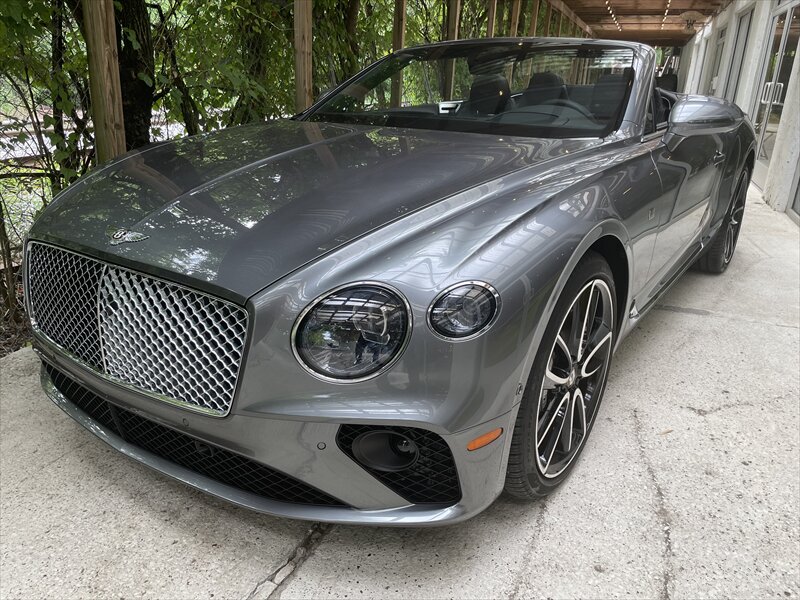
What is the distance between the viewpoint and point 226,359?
140cm

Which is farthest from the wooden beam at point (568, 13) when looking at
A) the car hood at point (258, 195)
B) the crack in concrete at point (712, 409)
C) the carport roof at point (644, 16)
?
the car hood at point (258, 195)

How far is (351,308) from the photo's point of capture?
1.34 m

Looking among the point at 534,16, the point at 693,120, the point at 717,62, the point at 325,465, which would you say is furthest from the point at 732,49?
the point at 325,465

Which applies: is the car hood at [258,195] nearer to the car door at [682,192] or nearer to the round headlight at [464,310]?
the round headlight at [464,310]

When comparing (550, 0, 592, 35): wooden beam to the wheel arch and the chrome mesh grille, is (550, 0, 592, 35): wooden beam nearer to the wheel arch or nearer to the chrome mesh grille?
the wheel arch

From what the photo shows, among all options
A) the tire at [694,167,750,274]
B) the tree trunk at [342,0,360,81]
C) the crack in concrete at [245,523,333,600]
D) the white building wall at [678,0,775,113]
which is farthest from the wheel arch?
the white building wall at [678,0,775,113]

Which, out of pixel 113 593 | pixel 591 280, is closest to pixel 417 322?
pixel 591 280

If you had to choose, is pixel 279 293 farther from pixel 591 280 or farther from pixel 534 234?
pixel 591 280

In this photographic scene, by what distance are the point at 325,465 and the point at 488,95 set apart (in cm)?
183

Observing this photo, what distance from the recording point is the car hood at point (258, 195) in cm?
146

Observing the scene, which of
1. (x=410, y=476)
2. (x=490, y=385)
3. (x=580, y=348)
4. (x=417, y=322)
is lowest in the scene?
(x=410, y=476)

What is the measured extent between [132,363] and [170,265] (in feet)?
0.92

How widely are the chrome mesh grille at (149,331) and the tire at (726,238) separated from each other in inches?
131

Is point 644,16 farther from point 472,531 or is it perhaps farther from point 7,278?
point 472,531
